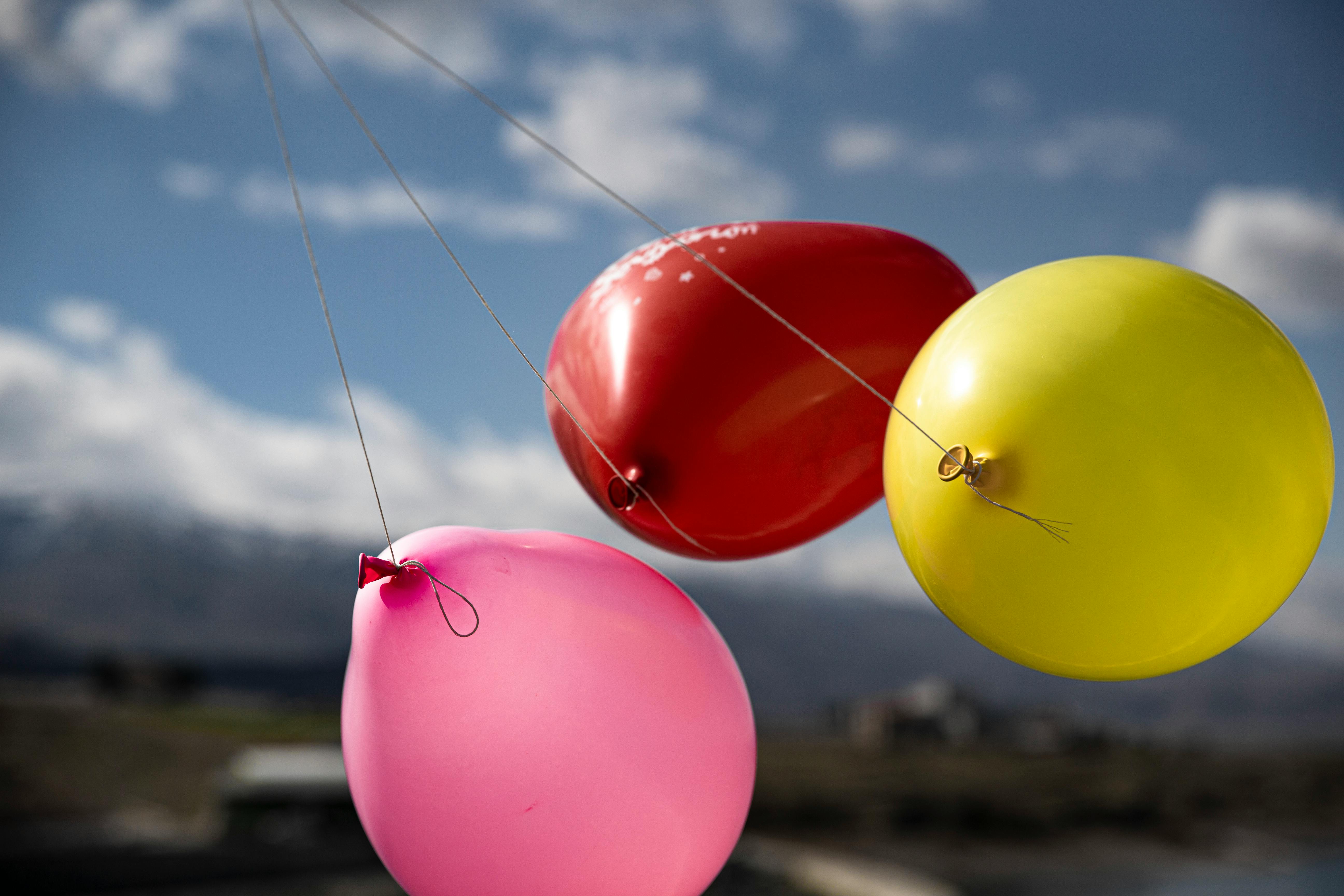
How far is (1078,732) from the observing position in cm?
3531

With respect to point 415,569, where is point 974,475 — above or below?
above

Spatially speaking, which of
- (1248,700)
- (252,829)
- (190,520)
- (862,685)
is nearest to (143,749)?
(252,829)

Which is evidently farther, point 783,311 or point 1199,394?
point 783,311

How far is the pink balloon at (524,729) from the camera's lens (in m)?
1.49

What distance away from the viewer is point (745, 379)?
173 centimetres

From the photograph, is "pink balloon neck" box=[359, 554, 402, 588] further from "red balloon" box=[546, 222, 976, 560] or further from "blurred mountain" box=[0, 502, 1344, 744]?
"blurred mountain" box=[0, 502, 1344, 744]

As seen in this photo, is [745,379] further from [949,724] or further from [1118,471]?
[949,724]

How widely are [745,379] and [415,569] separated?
66 cm

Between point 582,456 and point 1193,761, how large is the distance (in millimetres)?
36865

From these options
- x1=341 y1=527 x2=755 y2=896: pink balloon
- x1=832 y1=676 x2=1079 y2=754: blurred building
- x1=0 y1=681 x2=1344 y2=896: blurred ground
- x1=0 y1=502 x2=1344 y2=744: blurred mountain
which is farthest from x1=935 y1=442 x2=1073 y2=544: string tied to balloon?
x1=0 y1=502 x2=1344 y2=744: blurred mountain

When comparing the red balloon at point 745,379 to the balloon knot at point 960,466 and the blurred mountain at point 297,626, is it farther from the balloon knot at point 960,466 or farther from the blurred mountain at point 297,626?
the blurred mountain at point 297,626

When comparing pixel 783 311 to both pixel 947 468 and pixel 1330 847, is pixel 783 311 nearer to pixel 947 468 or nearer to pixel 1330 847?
pixel 947 468

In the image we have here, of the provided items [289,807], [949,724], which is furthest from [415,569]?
[949,724]

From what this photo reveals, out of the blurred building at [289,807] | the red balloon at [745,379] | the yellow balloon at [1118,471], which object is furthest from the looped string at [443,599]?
the blurred building at [289,807]
